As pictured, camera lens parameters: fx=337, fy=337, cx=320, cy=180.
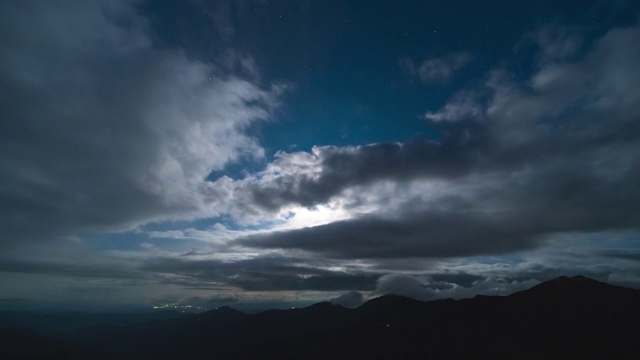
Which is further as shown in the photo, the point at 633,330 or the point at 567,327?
the point at 567,327

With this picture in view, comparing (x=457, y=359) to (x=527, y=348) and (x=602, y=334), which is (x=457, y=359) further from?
(x=602, y=334)

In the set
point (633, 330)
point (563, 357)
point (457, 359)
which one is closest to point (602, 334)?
point (633, 330)

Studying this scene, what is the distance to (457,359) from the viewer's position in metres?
194

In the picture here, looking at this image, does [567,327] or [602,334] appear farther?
[567,327]

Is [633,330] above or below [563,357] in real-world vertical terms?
above

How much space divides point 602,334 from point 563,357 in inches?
1363

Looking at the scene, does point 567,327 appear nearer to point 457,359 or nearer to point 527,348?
point 527,348

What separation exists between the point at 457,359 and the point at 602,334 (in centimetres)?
7631

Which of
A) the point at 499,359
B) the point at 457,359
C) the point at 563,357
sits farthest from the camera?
the point at 457,359

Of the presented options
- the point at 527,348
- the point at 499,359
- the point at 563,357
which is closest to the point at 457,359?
Answer: the point at 499,359

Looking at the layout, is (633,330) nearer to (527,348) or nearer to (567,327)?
(567,327)

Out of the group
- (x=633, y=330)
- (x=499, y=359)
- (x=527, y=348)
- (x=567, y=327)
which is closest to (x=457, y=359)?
(x=499, y=359)

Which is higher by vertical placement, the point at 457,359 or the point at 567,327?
the point at 567,327

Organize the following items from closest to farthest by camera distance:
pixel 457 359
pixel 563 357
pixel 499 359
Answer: pixel 563 357
pixel 499 359
pixel 457 359
